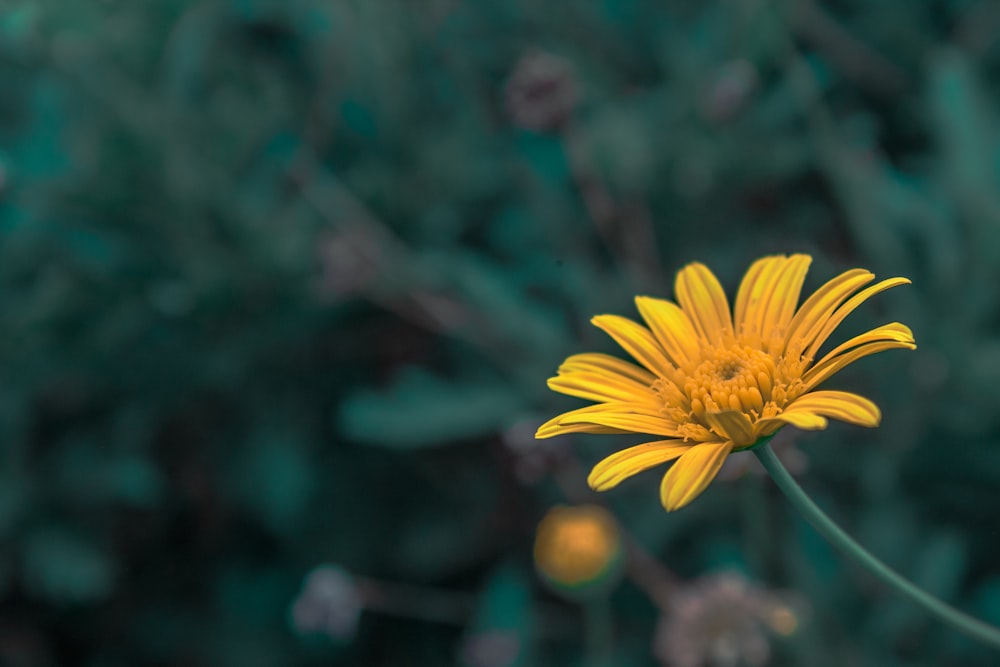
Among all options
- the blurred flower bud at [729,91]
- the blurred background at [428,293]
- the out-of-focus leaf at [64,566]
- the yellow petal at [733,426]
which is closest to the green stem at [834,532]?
the yellow petal at [733,426]

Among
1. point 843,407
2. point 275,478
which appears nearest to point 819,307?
point 843,407

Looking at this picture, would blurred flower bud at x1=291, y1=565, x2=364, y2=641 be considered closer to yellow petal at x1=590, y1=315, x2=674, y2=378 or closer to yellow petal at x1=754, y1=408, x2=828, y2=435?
yellow petal at x1=590, y1=315, x2=674, y2=378

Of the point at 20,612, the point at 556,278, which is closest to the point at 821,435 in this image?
the point at 556,278

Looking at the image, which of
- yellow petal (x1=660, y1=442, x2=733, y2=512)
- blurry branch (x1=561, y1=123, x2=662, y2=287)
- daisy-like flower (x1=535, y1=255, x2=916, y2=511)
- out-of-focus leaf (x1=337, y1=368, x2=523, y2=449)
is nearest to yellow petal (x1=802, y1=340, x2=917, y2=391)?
daisy-like flower (x1=535, y1=255, x2=916, y2=511)

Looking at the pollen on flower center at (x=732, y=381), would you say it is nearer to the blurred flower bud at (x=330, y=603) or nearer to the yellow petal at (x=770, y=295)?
the yellow petal at (x=770, y=295)

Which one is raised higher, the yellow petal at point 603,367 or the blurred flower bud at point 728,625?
the yellow petal at point 603,367

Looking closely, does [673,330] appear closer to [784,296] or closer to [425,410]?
[784,296]
